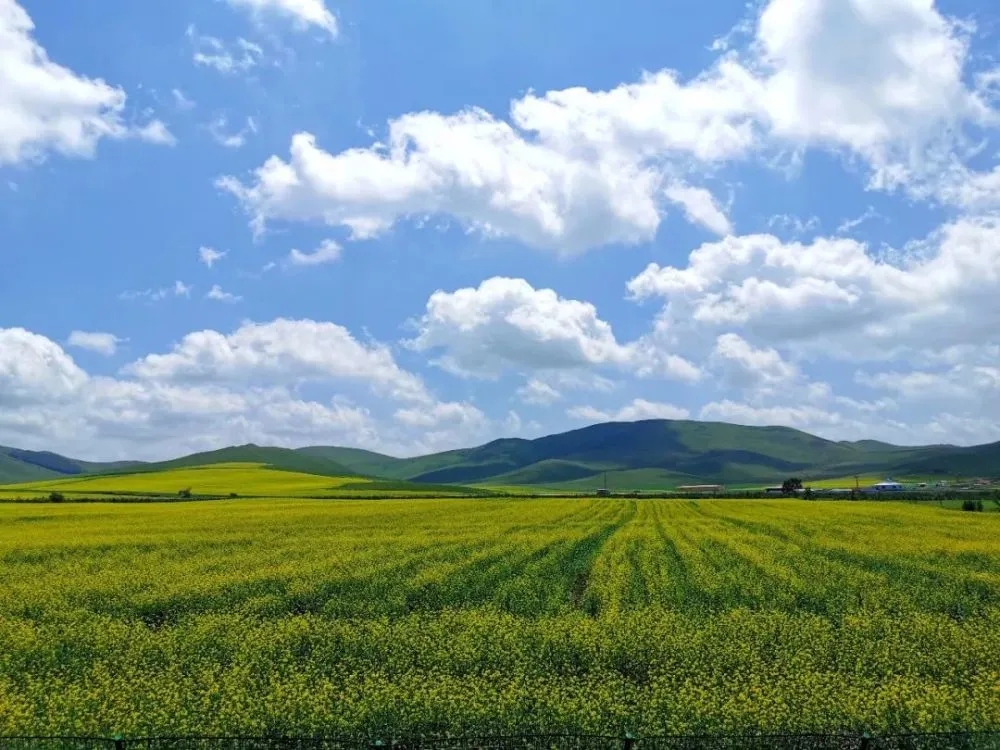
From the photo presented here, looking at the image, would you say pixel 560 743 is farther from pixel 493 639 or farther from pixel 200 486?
pixel 200 486

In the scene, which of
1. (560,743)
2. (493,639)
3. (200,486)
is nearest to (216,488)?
(200,486)

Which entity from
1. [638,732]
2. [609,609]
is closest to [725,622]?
[609,609]

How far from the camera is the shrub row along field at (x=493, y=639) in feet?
55.1

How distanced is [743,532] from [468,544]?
73.4 ft

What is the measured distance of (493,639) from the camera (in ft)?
73.8

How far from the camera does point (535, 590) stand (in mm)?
31094

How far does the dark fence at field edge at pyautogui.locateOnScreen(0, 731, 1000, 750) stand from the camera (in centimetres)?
1509

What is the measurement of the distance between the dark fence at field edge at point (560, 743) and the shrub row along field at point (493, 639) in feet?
1.53

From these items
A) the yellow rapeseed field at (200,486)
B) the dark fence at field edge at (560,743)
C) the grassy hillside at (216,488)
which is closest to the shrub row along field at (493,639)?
the dark fence at field edge at (560,743)

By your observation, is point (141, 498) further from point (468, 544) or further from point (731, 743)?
point (731, 743)

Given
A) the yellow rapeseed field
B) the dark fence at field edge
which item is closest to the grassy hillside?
the yellow rapeseed field

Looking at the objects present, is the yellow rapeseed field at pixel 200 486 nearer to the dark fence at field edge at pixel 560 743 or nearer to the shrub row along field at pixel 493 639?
the shrub row along field at pixel 493 639

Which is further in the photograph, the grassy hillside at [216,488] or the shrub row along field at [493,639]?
the grassy hillside at [216,488]

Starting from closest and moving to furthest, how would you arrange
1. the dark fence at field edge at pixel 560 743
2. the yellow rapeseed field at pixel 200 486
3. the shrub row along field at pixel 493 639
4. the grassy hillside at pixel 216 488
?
the dark fence at field edge at pixel 560 743
the shrub row along field at pixel 493 639
the grassy hillside at pixel 216 488
the yellow rapeseed field at pixel 200 486
